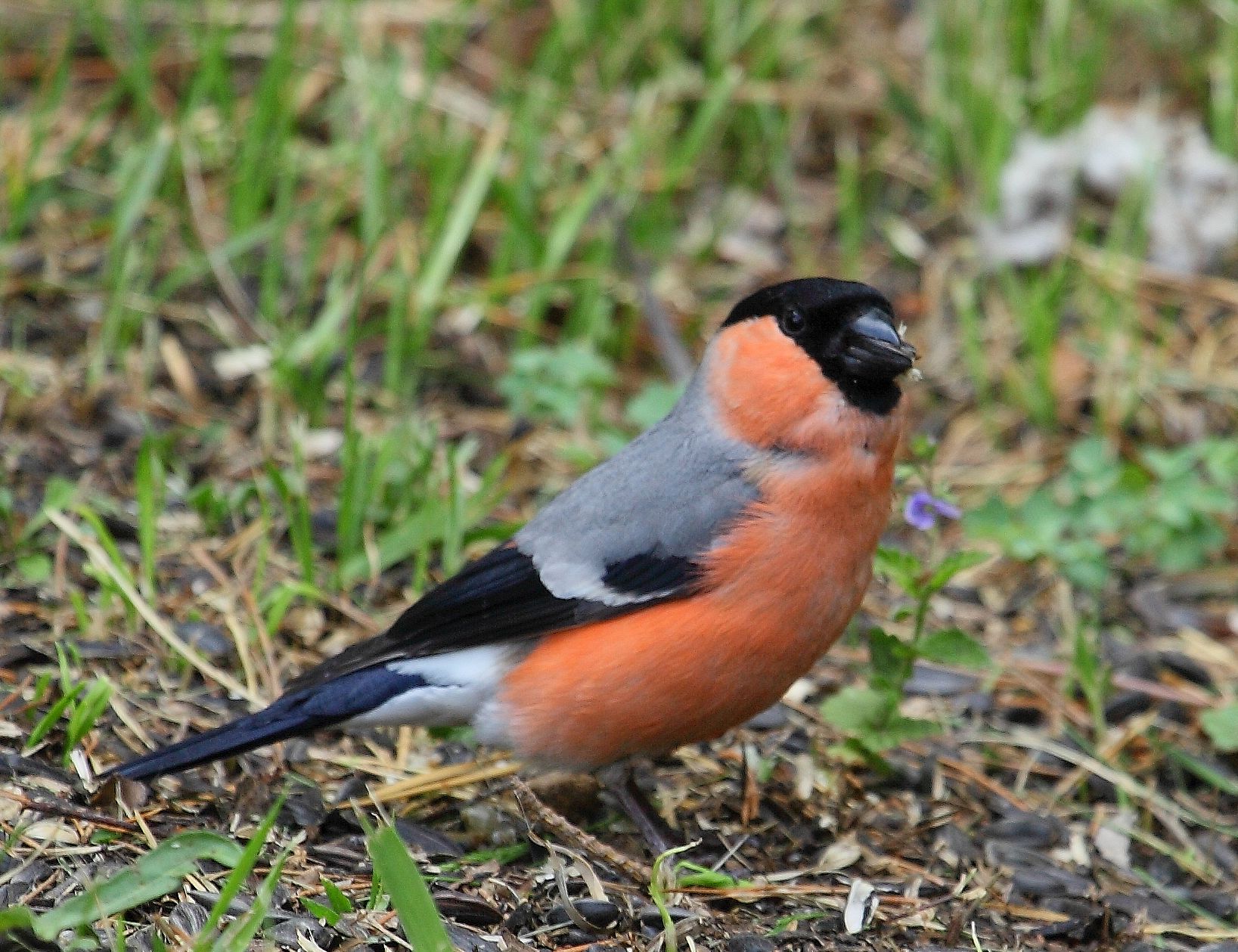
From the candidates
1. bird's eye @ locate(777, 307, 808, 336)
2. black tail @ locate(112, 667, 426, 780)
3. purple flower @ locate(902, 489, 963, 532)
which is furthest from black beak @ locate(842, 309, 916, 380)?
black tail @ locate(112, 667, 426, 780)

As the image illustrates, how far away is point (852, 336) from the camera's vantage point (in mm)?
3377

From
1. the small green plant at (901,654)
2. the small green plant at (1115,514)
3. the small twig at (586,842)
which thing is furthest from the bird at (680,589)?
the small green plant at (1115,514)

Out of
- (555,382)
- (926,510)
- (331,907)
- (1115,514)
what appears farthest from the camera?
(555,382)

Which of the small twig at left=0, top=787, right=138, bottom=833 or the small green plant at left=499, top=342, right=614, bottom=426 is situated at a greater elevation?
the small green plant at left=499, top=342, right=614, bottom=426

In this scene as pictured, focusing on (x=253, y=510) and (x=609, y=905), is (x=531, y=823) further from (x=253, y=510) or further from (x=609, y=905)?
(x=253, y=510)

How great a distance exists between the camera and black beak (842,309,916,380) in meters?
3.31

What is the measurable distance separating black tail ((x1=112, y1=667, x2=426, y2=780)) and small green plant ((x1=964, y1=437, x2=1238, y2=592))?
170 centimetres

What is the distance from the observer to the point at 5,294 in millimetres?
4957

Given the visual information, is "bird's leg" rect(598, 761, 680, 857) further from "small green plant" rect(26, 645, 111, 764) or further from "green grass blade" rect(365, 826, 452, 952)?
"small green plant" rect(26, 645, 111, 764)

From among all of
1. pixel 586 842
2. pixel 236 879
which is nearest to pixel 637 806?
pixel 586 842

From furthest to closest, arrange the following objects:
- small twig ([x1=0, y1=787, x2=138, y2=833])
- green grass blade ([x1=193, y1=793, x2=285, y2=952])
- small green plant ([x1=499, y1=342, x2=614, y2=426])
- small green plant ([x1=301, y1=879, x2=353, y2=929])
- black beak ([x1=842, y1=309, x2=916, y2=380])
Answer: small green plant ([x1=499, y1=342, x2=614, y2=426]) < black beak ([x1=842, y1=309, x2=916, y2=380]) < small twig ([x1=0, y1=787, x2=138, y2=833]) < small green plant ([x1=301, y1=879, x2=353, y2=929]) < green grass blade ([x1=193, y1=793, x2=285, y2=952])

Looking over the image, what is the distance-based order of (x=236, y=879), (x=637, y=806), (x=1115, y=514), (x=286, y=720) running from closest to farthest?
(x=236, y=879) < (x=286, y=720) < (x=637, y=806) < (x=1115, y=514)

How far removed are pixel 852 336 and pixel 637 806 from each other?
113 cm

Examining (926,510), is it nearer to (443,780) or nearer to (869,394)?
(869,394)
